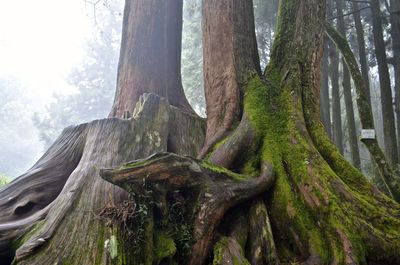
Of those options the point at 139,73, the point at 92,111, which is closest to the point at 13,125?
the point at 92,111

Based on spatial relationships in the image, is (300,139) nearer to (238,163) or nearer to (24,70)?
(238,163)

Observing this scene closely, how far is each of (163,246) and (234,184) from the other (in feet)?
2.55

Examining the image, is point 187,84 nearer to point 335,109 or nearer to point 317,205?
point 335,109

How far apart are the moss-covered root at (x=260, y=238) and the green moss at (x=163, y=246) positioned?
26.7 inches

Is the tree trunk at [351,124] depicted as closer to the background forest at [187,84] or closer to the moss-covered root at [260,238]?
the background forest at [187,84]

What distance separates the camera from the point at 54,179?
12.3ft

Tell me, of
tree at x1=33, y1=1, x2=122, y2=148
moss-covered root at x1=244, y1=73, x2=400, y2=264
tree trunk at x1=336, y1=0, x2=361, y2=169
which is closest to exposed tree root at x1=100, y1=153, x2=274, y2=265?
moss-covered root at x1=244, y1=73, x2=400, y2=264

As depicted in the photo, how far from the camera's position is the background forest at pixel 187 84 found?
10.3m

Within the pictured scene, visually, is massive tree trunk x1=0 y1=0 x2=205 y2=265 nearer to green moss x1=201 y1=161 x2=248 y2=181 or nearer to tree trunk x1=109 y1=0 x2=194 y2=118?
tree trunk x1=109 y1=0 x2=194 y2=118

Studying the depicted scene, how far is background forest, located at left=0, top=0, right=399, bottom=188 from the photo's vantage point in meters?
10.3

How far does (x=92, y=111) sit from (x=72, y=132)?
39336mm

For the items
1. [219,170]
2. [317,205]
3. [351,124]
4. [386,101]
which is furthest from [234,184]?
[351,124]

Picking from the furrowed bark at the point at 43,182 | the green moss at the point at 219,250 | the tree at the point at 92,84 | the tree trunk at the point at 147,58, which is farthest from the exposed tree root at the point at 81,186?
the tree at the point at 92,84

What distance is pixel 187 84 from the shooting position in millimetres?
26266
